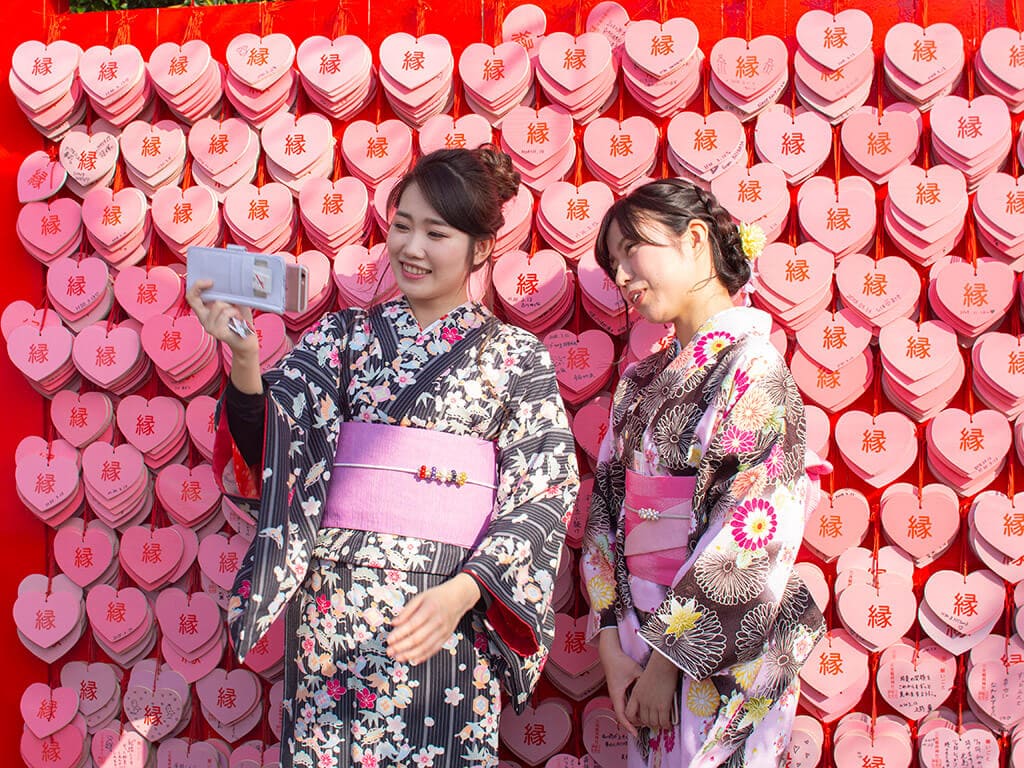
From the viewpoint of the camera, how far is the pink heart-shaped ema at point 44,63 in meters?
3.22

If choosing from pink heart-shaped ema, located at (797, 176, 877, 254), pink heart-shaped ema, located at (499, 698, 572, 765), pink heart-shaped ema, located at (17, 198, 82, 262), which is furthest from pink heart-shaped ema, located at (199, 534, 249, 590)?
pink heart-shaped ema, located at (797, 176, 877, 254)

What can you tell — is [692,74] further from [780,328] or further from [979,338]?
[979,338]

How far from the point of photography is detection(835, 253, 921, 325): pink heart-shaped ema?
2.83 metres

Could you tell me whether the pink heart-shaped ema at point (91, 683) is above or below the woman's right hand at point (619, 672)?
below

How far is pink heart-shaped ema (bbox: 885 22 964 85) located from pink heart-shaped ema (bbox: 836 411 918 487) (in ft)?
3.23

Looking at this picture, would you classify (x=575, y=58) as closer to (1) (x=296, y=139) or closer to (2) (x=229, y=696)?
(1) (x=296, y=139)

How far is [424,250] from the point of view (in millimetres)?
2551

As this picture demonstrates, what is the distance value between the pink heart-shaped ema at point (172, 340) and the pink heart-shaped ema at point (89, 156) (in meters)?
0.53

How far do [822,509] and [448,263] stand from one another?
1291 millimetres

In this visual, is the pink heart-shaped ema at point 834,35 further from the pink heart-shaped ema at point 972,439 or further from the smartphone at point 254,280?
the smartphone at point 254,280

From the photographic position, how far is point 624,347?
3.00 meters

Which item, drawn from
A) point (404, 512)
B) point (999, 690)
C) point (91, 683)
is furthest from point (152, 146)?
point (999, 690)

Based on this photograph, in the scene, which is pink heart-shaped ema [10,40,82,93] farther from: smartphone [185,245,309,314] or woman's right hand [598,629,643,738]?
woman's right hand [598,629,643,738]

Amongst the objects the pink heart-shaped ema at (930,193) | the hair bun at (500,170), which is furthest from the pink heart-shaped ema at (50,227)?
the pink heart-shaped ema at (930,193)
